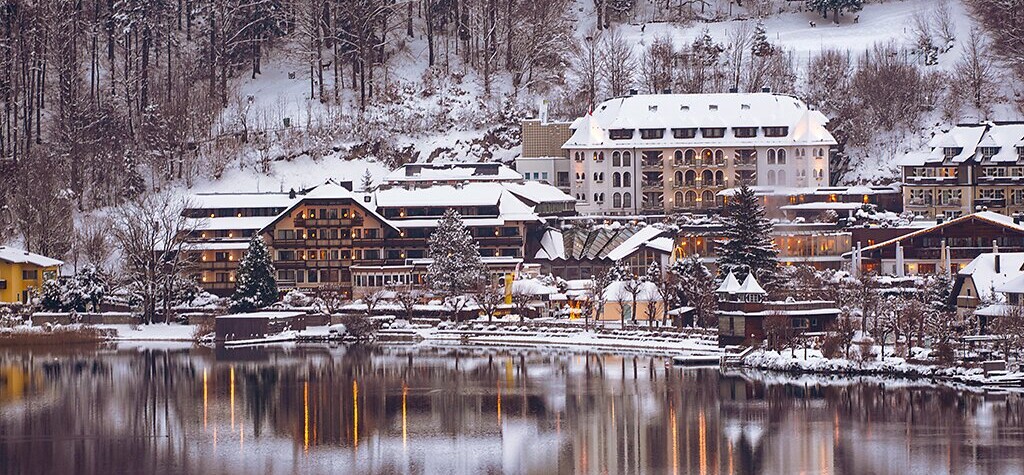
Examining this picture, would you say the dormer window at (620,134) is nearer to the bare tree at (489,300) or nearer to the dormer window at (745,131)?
the dormer window at (745,131)

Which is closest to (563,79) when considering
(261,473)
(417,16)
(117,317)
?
(417,16)

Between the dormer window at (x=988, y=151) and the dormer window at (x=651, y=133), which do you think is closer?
the dormer window at (x=988, y=151)

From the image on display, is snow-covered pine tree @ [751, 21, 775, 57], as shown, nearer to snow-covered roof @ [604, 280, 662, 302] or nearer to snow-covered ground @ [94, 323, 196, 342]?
snow-covered roof @ [604, 280, 662, 302]

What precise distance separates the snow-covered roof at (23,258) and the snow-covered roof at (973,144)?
42195 millimetres

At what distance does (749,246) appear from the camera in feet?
290

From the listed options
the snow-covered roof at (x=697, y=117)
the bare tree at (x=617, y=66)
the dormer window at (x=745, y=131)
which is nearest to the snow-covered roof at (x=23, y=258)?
the snow-covered roof at (x=697, y=117)

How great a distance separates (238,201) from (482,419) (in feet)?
138

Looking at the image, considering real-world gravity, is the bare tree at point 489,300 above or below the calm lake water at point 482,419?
above

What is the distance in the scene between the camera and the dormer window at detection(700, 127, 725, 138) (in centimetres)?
10988

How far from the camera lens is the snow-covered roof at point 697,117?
110 m

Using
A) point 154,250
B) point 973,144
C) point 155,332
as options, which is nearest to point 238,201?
point 154,250

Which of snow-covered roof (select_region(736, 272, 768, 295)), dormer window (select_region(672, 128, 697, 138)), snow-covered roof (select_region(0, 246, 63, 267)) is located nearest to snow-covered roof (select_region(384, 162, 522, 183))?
dormer window (select_region(672, 128, 697, 138))

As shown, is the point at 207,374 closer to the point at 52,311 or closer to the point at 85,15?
the point at 52,311

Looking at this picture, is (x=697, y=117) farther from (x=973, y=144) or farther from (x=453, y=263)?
(x=453, y=263)
